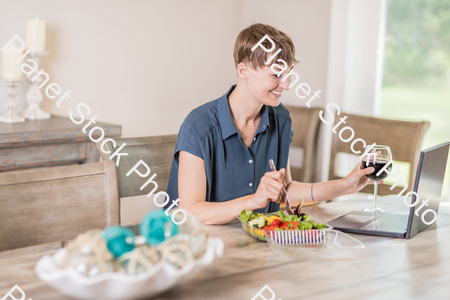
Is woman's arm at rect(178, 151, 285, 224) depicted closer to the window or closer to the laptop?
the laptop

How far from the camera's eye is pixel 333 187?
63.2 inches

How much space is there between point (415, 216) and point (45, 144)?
164cm

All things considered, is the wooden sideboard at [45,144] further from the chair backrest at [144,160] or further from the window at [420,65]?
the window at [420,65]

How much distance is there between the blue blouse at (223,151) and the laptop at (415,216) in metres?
0.39

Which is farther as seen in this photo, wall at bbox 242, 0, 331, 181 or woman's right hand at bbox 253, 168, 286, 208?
wall at bbox 242, 0, 331, 181

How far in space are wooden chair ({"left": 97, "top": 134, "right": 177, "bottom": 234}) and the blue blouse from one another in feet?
0.46

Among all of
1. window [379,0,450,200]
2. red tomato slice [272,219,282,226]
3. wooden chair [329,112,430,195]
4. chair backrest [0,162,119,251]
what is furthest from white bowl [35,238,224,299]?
window [379,0,450,200]

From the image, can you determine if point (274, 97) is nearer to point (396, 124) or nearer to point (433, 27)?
point (396, 124)

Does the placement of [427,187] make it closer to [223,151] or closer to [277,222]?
[277,222]

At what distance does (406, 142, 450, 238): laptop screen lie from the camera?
1270 mm

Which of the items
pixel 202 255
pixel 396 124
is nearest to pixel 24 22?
pixel 396 124

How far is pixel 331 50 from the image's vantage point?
9.81ft

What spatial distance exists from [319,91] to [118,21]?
53.4 inches

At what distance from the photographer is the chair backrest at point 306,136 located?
10.0ft
